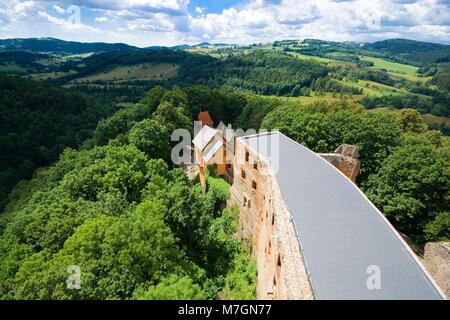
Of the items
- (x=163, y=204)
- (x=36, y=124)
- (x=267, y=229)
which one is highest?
(x=267, y=229)

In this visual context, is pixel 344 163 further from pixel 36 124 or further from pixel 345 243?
pixel 36 124

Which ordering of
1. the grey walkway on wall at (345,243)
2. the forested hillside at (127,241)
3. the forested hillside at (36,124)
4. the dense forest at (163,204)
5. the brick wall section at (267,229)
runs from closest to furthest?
the grey walkway on wall at (345,243) < the brick wall section at (267,229) < the forested hillside at (127,241) < the dense forest at (163,204) < the forested hillside at (36,124)

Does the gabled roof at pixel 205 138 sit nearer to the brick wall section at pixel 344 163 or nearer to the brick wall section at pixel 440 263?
the brick wall section at pixel 344 163

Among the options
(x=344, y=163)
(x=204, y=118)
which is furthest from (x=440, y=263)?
(x=204, y=118)

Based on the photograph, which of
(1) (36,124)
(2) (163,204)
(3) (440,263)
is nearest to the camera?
(3) (440,263)

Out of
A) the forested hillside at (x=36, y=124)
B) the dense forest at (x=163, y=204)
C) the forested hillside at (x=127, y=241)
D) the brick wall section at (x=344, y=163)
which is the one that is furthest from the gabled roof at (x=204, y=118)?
the forested hillside at (x=36, y=124)

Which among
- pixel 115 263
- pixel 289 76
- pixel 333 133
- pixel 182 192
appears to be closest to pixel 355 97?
pixel 289 76

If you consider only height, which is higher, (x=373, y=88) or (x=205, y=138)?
(x=205, y=138)
